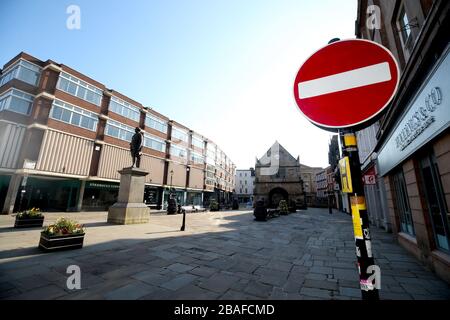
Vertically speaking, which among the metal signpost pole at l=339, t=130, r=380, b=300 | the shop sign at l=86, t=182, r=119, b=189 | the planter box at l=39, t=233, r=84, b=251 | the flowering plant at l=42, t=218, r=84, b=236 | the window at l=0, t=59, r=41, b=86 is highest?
the window at l=0, t=59, r=41, b=86

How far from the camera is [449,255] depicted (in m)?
3.98

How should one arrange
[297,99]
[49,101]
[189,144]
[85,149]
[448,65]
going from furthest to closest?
[189,144] → [85,149] → [49,101] → [448,65] → [297,99]

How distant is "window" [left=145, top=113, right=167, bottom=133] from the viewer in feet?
98.5

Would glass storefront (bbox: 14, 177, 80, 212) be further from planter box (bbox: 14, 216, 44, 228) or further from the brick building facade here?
the brick building facade

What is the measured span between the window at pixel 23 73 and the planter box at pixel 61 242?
2190 cm

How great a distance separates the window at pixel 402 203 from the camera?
6.60 meters

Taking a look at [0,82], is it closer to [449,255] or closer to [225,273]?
[225,273]

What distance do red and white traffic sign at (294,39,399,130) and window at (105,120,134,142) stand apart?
27.1m

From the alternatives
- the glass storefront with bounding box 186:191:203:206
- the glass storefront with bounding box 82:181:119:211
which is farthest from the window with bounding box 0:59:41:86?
the glass storefront with bounding box 186:191:203:206

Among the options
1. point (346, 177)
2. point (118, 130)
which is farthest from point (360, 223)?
point (118, 130)

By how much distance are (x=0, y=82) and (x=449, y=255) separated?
33148 mm

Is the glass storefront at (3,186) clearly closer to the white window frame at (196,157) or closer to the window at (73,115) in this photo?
the window at (73,115)

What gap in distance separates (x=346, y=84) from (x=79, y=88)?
91.3ft
